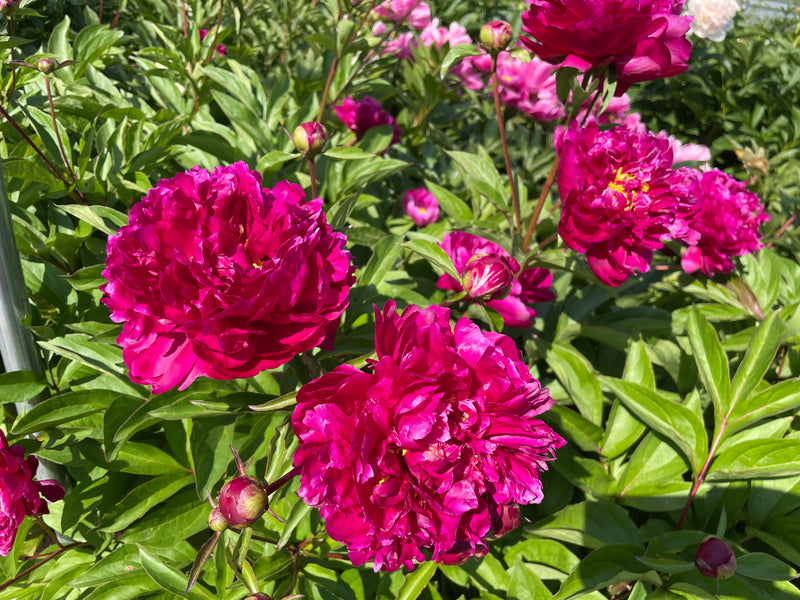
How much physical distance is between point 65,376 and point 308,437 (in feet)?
1.92

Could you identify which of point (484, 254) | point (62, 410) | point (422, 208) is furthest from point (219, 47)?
point (62, 410)

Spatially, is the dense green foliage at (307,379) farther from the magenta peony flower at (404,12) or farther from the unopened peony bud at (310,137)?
the magenta peony flower at (404,12)

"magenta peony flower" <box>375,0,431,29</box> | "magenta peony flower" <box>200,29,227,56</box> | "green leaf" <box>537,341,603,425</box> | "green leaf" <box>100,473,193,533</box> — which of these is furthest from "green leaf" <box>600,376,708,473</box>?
"magenta peony flower" <box>200,29,227,56</box>

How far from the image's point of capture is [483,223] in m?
1.18

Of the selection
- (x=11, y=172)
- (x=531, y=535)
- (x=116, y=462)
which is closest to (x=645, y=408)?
(x=531, y=535)

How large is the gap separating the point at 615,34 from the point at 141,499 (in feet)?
3.46

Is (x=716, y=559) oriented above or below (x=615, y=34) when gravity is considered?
below

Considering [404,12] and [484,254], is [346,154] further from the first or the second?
[404,12]

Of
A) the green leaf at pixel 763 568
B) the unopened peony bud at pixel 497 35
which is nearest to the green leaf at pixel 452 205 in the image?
the unopened peony bud at pixel 497 35

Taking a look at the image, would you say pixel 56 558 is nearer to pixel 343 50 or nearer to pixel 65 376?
pixel 65 376

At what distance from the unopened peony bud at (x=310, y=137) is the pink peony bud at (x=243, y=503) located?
21.6 inches

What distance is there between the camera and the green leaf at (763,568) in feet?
2.71

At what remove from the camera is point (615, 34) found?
2.96 ft

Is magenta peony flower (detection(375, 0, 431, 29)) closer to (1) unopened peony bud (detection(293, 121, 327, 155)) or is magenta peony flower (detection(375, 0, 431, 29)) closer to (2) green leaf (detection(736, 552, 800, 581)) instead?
(1) unopened peony bud (detection(293, 121, 327, 155))
